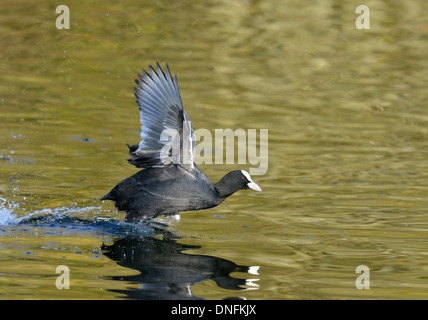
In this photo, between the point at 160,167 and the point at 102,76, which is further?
the point at 102,76

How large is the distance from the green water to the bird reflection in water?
0.02m

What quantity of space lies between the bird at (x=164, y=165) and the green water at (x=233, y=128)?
0.27 meters

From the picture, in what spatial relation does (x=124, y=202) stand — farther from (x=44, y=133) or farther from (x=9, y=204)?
(x=44, y=133)

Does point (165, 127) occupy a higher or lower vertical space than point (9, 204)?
higher

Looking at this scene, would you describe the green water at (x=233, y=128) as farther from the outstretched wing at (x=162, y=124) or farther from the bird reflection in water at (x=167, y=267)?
the outstretched wing at (x=162, y=124)

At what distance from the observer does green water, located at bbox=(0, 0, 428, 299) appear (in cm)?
536

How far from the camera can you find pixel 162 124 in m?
6.10

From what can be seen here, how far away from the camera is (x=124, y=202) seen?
6.58m

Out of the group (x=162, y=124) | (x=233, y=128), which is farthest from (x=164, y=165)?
(x=233, y=128)

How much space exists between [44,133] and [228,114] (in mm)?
2658

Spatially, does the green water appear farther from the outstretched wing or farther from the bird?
the outstretched wing

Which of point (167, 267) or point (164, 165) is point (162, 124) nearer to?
point (164, 165)

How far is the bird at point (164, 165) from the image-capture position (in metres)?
6.07
